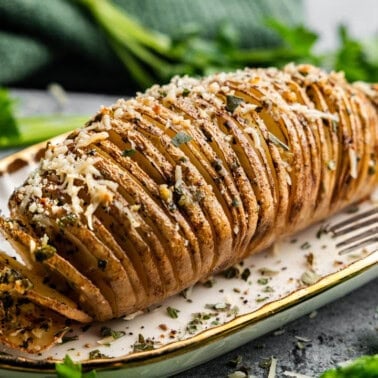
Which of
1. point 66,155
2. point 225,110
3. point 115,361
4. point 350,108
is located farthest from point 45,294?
point 350,108

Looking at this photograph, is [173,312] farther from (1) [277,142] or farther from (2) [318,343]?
(1) [277,142]

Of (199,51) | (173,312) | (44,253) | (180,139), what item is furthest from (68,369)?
(199,51)

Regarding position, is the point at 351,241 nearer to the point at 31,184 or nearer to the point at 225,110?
the point at 225,110

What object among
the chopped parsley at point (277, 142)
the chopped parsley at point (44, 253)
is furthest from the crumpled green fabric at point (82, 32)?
the chopped parsley at point (44, 253)

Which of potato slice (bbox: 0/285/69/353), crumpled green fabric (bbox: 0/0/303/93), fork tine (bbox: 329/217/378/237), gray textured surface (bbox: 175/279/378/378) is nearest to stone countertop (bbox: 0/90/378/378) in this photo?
gray textured surface (bbox: 175/279/378/378)

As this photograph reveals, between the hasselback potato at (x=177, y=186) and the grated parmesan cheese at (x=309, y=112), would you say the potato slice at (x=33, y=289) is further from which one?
the grated parmesan cheese at (x=309, y=112)

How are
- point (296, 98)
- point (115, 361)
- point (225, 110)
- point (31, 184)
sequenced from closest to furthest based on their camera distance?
point (115, 361) → point (31, 184) → point (225, 110) → point (296, 98)
